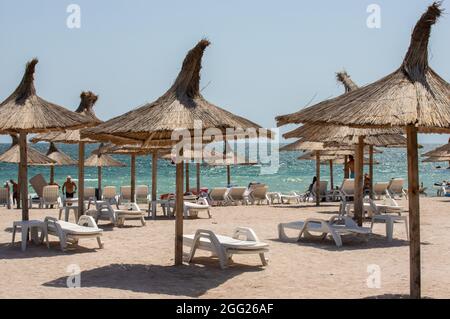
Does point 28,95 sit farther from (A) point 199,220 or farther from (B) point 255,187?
(B) point 255,187

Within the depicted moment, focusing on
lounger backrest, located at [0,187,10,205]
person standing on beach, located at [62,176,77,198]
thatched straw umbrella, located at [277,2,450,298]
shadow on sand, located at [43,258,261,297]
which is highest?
thatched straw umbrella, located at [277,2,450,298]

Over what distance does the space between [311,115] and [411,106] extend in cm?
98

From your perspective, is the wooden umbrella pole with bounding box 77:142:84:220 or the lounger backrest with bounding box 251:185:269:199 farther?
the lounger backrest with bounding box 251:185:269:199

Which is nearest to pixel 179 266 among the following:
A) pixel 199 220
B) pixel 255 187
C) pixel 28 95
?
pixel 28 95

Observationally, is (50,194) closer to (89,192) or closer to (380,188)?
(89,192)

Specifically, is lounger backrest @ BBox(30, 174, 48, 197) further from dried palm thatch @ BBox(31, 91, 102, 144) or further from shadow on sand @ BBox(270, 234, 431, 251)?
shadow on sand @ BBox(270, 234, 431, 251)

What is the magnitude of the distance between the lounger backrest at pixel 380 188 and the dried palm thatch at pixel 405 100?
15.4 metres

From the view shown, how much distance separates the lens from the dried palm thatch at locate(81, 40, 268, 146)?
283 inches

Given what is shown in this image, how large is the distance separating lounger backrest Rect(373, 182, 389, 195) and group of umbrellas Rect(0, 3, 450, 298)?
10.1 meters

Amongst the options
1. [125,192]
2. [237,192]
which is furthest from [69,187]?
[237,192]

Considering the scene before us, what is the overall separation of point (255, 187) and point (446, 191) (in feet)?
29.1

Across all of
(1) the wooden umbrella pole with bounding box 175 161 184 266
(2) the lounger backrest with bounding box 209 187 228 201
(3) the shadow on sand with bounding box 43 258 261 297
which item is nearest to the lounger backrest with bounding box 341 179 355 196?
(2) the lounger backrest with bounding box 209 187 228 201

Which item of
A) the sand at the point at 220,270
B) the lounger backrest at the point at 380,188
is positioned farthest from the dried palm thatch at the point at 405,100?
Answer: the lounger backrest at the point at 380,188
